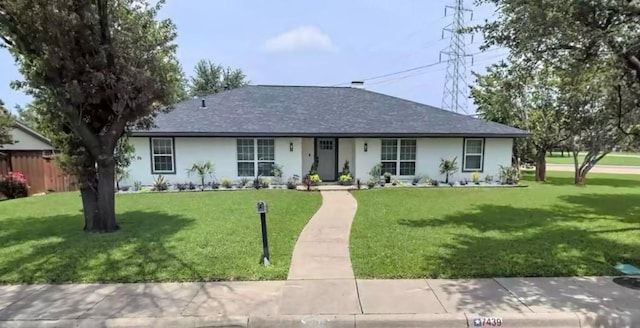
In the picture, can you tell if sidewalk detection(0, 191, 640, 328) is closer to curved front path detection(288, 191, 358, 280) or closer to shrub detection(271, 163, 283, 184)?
curved front path detection(288, 191, 358, 280)

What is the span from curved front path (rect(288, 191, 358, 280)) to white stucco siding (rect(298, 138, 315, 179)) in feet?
22.6

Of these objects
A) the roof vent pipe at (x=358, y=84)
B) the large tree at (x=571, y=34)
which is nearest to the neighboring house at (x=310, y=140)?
the roof vent pipe at (x=358, y=84)

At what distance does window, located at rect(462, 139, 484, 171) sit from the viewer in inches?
709

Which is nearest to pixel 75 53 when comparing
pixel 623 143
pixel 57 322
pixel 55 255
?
pixel 55 255

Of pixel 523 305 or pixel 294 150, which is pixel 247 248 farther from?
pixel 294 150

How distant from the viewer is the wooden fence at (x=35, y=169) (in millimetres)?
15453

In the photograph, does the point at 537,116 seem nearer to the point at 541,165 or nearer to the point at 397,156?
the point at 541,165

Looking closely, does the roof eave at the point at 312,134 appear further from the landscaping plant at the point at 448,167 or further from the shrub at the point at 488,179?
the shrub at the point at 488,179

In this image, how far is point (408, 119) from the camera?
18.6 meters

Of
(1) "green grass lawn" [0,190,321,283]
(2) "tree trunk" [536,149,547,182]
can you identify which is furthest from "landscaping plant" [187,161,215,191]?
(2) "tree trunk" [536,149,547,182]

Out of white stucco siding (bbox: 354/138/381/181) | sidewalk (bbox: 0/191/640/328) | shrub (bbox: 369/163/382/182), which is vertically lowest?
sidewalk (bbox: 0/191/640/328)

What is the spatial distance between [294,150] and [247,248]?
1059cm

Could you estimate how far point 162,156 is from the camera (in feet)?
54.9

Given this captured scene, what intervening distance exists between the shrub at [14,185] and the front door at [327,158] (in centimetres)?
1205
